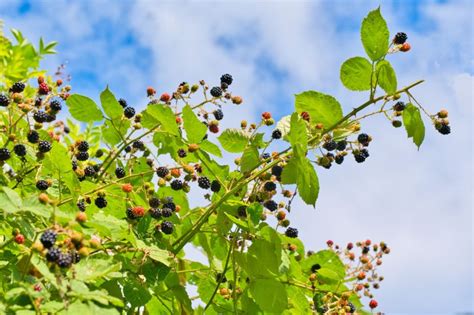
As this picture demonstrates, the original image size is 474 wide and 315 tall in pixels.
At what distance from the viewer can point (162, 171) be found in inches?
156

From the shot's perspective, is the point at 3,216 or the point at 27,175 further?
the point at 27,175

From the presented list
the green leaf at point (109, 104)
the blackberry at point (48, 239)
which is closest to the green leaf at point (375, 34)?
the green leaf at point (109, 104)

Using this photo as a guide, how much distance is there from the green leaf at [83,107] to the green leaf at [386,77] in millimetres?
1652

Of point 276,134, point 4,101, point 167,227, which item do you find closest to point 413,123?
point 276,134

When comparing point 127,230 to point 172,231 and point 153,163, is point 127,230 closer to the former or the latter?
point 172,231

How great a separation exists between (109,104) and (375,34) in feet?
5.18

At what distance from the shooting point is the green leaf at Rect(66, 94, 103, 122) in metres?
3.95

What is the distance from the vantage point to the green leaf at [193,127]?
3631 mm

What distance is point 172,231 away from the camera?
146 inches

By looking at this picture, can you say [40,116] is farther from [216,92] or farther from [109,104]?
[216,92]

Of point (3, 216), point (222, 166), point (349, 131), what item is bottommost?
point (3, 216)

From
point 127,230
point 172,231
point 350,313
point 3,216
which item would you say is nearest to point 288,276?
point 350,313

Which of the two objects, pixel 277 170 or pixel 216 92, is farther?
pixel 216 92

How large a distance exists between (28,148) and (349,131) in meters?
1.82
